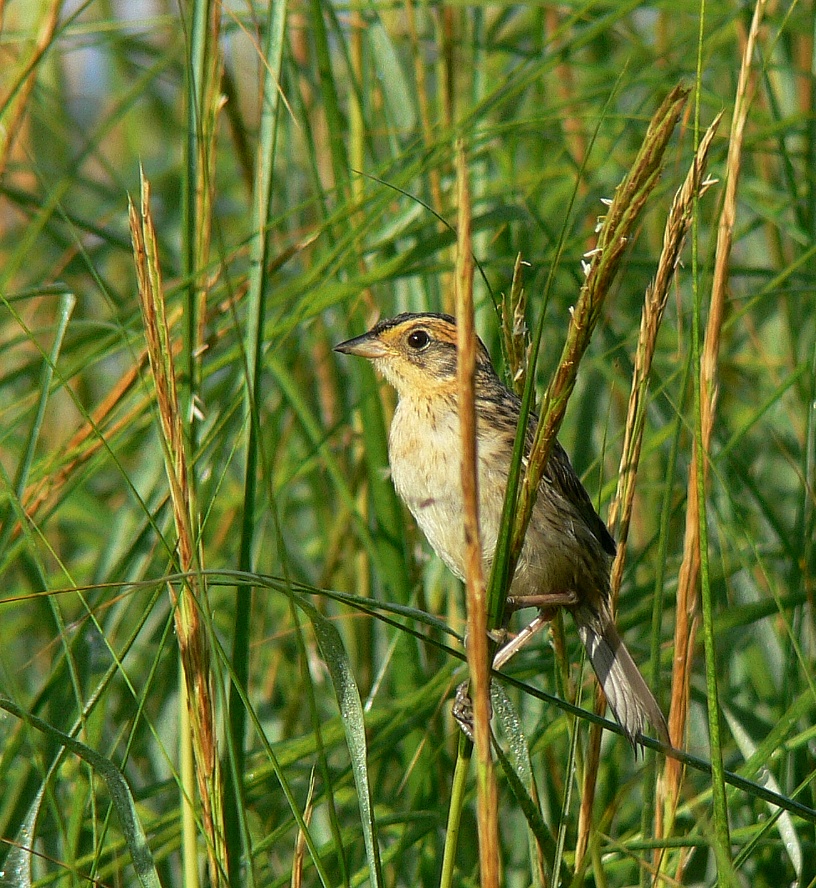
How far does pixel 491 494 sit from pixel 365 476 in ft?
3.15

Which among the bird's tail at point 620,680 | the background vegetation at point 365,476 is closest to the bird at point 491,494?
the bird's tail at point 620,680

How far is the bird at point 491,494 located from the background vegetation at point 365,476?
0.46ft

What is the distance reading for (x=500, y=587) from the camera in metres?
1.57

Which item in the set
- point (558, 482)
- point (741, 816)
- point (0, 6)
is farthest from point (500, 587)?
point (0, 6)

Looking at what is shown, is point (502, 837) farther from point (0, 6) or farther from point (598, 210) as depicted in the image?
point (0, 6)

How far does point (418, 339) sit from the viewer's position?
3.13m

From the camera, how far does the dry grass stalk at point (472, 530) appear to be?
1263 mm

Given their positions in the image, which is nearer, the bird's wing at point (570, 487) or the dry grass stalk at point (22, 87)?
the dry grass stalk at point (22, 87)

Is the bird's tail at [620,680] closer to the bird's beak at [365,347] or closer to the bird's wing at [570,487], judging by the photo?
the bird's wing at [570,487]

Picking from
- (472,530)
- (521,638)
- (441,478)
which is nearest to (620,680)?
(521,638)

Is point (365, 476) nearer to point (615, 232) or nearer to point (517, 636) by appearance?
point (517, 636)

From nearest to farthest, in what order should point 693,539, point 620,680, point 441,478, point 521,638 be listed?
point 693,539
point 620,680
point 521,638
point 441,478

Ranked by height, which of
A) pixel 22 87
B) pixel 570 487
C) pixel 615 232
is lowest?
pixel 570 487

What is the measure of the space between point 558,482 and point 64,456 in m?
1.17
